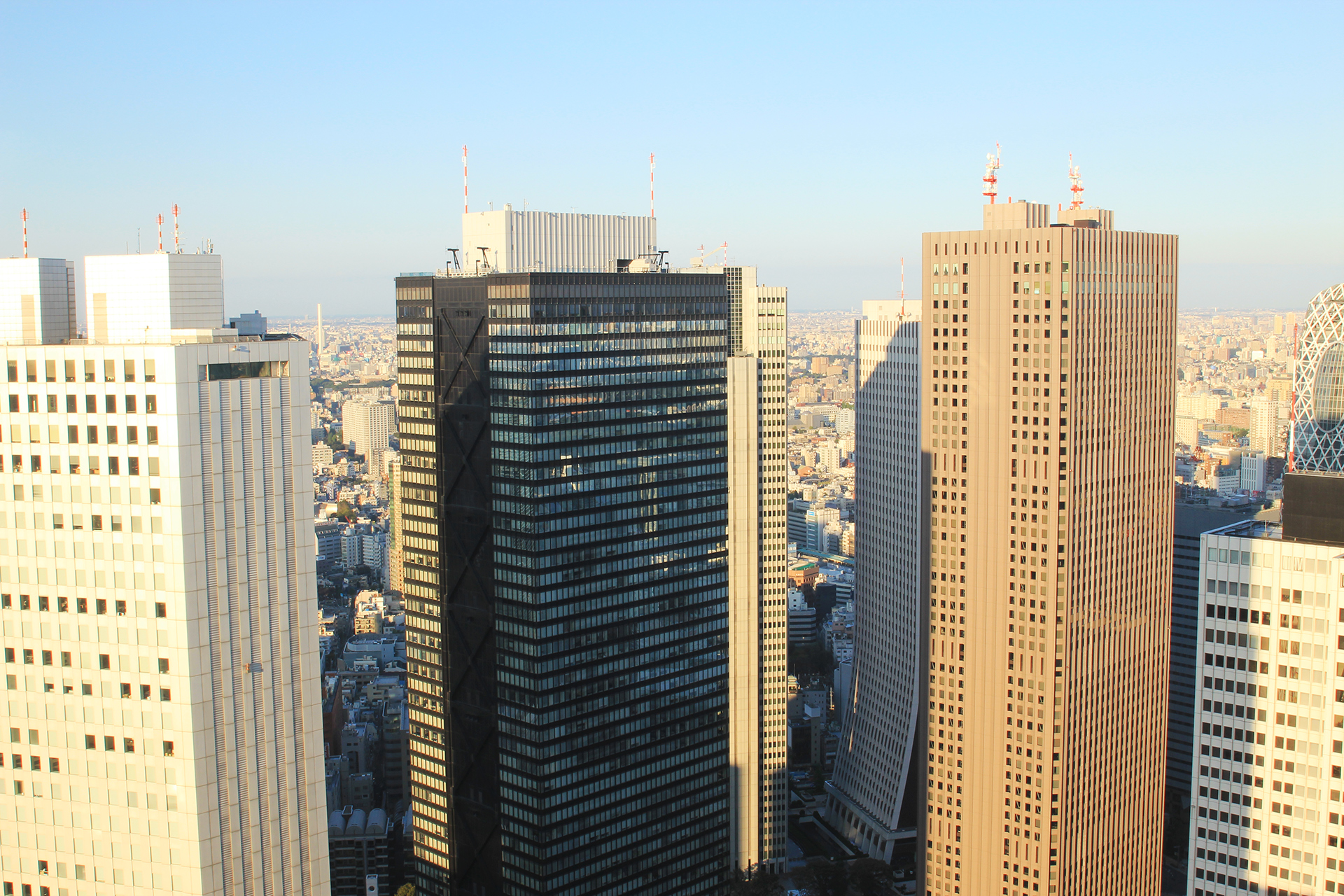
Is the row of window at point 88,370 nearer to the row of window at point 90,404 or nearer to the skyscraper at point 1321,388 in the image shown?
the row of window at point 90,404

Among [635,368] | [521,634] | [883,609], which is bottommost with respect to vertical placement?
[883,609]

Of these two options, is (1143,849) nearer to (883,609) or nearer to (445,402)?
(883,609)

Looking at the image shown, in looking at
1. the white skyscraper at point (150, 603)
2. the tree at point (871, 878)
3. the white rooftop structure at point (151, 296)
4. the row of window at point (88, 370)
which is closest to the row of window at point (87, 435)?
the white skyscraper at point (150, 603)

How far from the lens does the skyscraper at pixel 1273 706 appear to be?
8638 centimetres

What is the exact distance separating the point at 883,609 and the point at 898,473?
835 inches

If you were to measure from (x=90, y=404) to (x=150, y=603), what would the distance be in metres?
10.9

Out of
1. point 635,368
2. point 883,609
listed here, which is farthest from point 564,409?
point 883,609

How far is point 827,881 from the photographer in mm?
170250

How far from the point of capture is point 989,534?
121688 mm

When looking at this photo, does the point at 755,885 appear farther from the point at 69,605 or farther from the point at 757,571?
the point at 69,605

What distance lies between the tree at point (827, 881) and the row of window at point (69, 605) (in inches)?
4961

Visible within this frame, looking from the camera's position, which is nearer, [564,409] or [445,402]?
[564,409]

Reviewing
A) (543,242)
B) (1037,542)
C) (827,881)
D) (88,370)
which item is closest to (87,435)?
(88,370)

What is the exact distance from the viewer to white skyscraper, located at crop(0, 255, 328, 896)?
63844 mm
